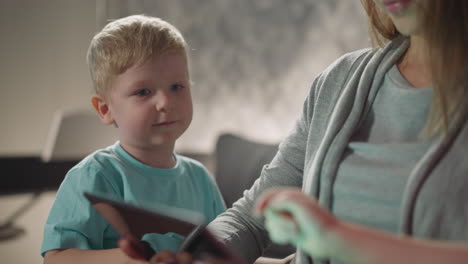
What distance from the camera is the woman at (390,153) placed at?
334 millimetres

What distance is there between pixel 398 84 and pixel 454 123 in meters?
0.10

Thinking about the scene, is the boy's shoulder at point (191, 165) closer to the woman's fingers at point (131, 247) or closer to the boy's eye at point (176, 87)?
the boy's eye at point (176, 87)

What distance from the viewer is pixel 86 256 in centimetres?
60

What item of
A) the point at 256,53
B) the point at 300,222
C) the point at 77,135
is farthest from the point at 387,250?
the point at 256,53

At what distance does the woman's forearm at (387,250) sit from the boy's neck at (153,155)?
40cm

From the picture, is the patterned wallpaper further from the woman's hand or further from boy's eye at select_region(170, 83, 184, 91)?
the woman's hand

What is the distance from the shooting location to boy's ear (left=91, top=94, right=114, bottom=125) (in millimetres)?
706

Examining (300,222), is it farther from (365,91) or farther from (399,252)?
(365,91)

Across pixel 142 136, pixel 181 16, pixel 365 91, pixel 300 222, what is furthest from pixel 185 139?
pixel 300 222

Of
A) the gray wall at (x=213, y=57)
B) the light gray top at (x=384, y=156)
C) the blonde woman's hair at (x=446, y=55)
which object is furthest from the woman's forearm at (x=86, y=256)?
the gray wall at (x=213, y=57)

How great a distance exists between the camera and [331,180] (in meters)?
0.56

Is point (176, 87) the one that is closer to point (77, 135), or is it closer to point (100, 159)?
point (100, 159)

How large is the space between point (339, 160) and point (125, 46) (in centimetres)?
31

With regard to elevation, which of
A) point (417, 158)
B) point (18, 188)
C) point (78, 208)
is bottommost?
point (18, 188)
